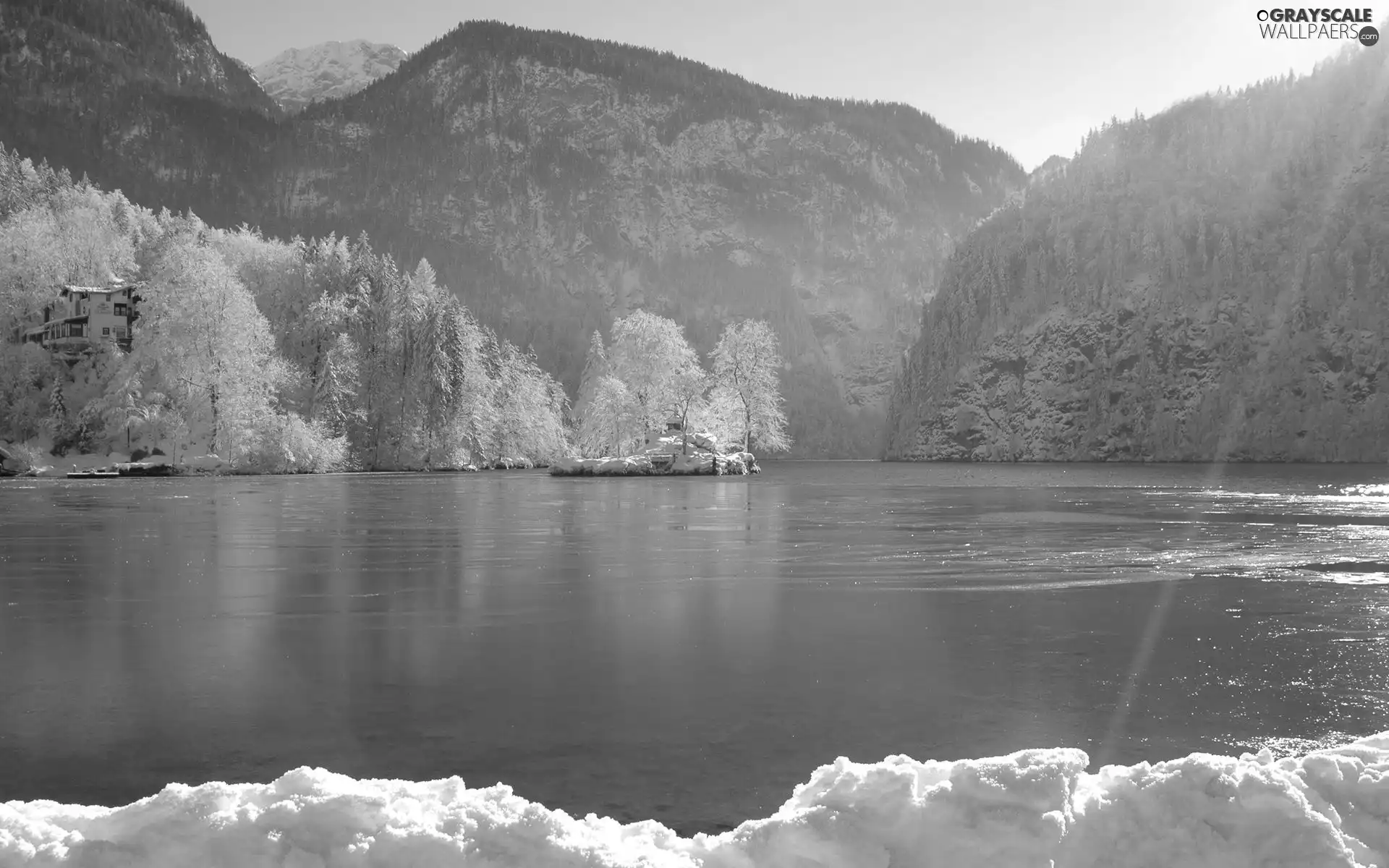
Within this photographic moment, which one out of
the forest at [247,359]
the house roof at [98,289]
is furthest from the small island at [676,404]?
the house roof at [98,289]

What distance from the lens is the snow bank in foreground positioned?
15.4ft

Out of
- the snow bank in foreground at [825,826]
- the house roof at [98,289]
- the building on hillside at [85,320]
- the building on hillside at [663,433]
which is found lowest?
the snow bank in foreground at [825,826]

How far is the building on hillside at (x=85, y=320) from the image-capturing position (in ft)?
255

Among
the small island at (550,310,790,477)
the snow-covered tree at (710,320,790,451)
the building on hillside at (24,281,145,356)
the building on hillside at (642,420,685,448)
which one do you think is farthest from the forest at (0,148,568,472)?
the snow-covered tree at (710,320,790,451)

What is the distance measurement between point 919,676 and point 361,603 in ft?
27.2

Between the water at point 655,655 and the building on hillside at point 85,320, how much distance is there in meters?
61.6

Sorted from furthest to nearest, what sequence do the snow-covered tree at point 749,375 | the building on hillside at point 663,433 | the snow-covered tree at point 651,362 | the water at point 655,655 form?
the snow-covered tree at point 749,375
the snow-covered tree at point 651,362
the building on hillside at point 663,433
the water at point 655,655

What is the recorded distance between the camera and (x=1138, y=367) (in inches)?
7190

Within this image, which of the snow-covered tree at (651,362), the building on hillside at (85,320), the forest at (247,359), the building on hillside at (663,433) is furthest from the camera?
the snow-covered tree at (651,362)

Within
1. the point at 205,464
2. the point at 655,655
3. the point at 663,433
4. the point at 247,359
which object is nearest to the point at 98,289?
the point at 247,359

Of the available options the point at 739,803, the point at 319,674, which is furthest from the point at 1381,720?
the point at 319,674

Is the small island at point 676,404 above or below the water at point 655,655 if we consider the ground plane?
above

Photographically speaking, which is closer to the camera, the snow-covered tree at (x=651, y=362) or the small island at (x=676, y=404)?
the small island at (x=676, y=404)

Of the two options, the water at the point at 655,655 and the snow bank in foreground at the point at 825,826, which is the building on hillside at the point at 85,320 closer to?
the water at the point at 655,655
